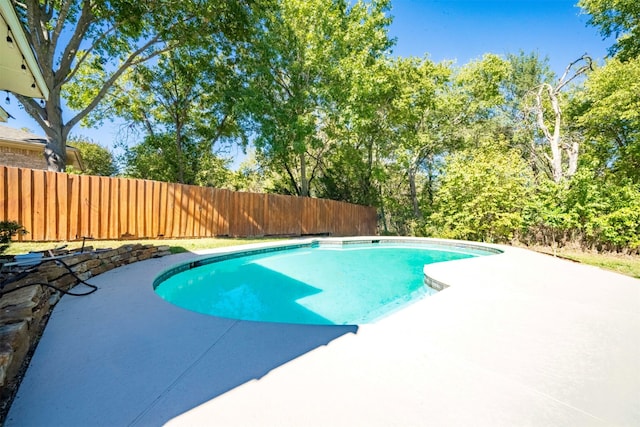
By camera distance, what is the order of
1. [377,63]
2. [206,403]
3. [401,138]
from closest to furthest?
[206,403]
[377,63]
[401,138]

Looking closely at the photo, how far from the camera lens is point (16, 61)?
2607 mm

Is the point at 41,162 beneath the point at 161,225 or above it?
above

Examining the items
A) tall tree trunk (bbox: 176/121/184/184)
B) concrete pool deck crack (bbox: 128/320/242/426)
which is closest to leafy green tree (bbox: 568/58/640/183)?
concrete pool deck crack (bbox: 128/320/242/426)

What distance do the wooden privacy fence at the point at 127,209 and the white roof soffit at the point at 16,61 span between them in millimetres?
3423

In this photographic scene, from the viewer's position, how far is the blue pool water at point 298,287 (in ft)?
11.7

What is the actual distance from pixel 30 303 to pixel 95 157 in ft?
65.6

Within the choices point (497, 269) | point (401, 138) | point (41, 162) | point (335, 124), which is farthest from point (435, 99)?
point (41, 162)

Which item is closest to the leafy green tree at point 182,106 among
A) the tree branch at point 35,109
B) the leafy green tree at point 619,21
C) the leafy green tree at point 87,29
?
the leafy green tree at point 87,29

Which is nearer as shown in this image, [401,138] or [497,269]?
[497,269]

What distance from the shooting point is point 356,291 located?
4.51 m

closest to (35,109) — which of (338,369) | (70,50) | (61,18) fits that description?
(70,50)

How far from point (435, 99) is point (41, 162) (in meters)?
18.3

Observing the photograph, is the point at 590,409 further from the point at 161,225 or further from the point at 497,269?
the point at 161,225

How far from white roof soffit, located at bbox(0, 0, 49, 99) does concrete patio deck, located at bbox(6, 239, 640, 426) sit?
2.35m
